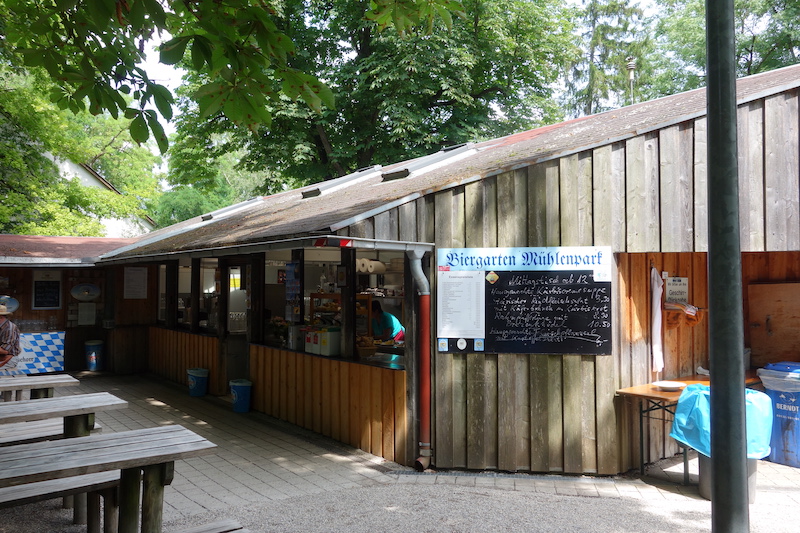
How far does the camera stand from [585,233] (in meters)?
6.45

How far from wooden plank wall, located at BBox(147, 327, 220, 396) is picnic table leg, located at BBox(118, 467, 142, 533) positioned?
6.79 metres

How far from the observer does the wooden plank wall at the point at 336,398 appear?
6.76 meters

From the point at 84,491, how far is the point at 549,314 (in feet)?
14.4

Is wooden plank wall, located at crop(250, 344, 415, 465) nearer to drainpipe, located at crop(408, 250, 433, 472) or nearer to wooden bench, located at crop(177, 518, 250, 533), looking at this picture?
drainpipe, located at crop(408, 250, 433, 472)

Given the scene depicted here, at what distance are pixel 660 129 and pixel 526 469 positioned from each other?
3787 mm

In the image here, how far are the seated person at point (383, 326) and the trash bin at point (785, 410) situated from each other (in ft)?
15.7

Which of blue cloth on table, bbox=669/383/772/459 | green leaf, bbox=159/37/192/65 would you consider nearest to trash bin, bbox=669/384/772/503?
blue cloth on table, bbox=669/383/772/459

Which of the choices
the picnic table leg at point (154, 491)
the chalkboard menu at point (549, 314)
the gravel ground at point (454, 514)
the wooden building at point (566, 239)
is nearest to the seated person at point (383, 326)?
the wooden building at point (566, 239)

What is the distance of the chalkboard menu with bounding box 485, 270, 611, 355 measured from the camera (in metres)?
6.38

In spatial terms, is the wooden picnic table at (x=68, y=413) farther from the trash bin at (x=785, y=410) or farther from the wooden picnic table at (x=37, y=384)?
the trash bin at (x=785, y=410)


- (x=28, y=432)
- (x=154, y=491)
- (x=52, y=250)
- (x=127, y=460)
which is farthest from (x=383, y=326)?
(x=52, y=250)

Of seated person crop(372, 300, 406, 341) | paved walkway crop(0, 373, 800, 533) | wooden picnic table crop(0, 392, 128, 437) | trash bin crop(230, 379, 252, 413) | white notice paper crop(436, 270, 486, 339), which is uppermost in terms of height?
white notice paper crop(436, 270, 486, 339)

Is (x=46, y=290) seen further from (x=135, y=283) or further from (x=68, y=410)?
(x=68, y=410)

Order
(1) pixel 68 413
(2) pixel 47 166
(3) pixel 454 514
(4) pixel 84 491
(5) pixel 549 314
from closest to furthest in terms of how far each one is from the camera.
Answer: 1. (4) pixel 84 491
2. (1) pixel 68 413
3. (3) pixel 454 514
4. (5) pixel 549 314
5. (2) pixel 47 166
